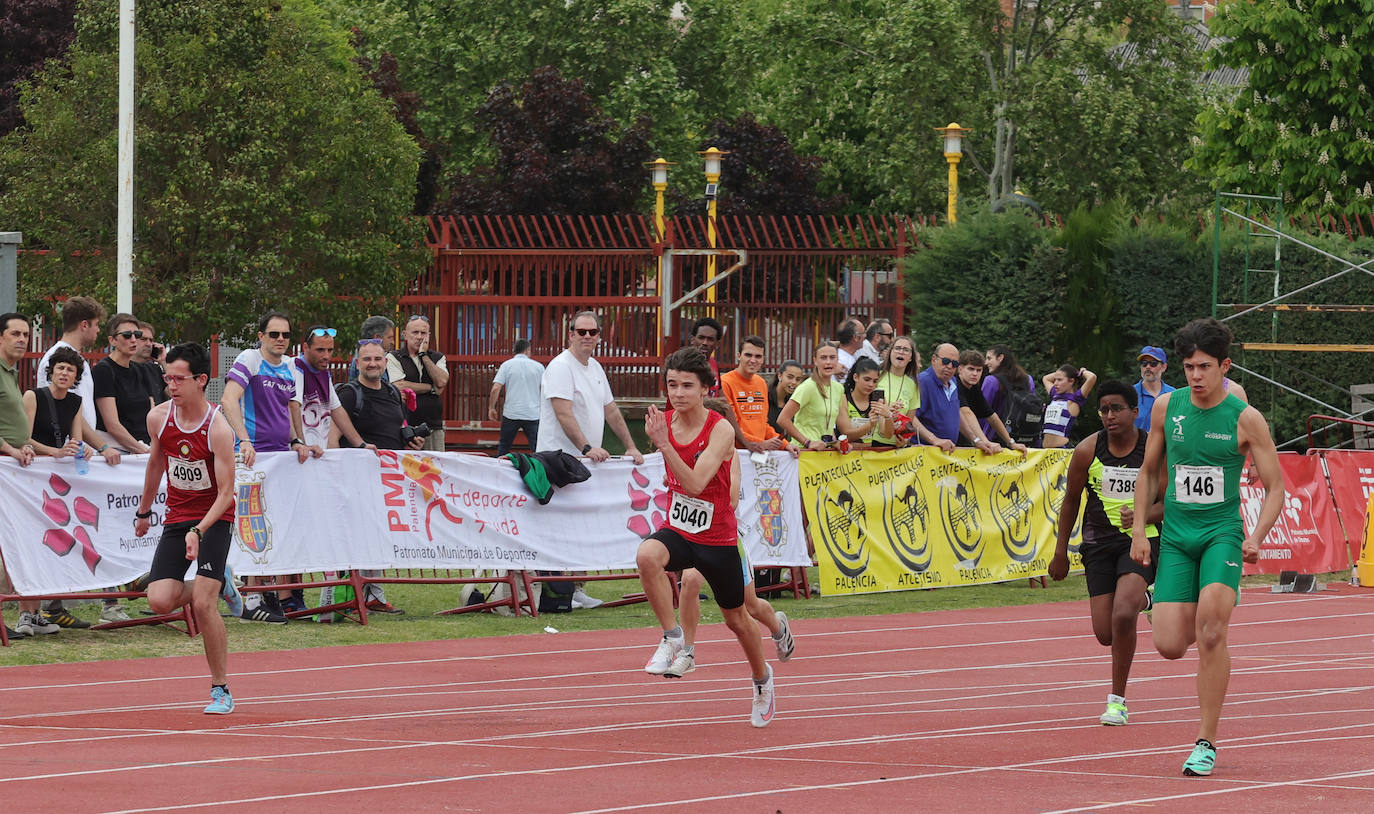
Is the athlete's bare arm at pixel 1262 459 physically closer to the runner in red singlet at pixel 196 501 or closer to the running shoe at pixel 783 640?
the running shoe at pixel 783 640

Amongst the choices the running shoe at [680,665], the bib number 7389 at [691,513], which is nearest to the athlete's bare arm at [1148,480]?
the bib number 7389 at [691,513]

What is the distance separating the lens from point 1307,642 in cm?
1459

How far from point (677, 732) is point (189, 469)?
9.32 ft

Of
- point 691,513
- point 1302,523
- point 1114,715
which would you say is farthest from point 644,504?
point 1302,523

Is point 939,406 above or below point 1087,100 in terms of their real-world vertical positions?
below

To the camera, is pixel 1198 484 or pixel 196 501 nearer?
pixel 1198 484

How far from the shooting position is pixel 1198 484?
8758mm

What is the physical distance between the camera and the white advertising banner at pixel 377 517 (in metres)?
13.2

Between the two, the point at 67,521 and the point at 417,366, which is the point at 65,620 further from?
the point at 417,366

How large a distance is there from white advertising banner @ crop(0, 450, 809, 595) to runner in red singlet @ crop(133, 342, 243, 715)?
324 centimetres

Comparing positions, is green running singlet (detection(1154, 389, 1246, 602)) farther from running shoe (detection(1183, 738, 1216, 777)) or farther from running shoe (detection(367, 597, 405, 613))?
running shoe (detection(367, 597, 405, 613))

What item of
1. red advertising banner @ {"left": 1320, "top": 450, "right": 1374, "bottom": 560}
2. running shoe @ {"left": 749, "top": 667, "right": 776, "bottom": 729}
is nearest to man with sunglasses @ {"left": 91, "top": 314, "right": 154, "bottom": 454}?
running shoe @ {"left": 749, "top": 667, "right": 776, "bottom": 729}

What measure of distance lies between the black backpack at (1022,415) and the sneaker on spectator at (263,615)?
27.1 ft

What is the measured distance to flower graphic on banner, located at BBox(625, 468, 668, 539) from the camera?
15852 mm
